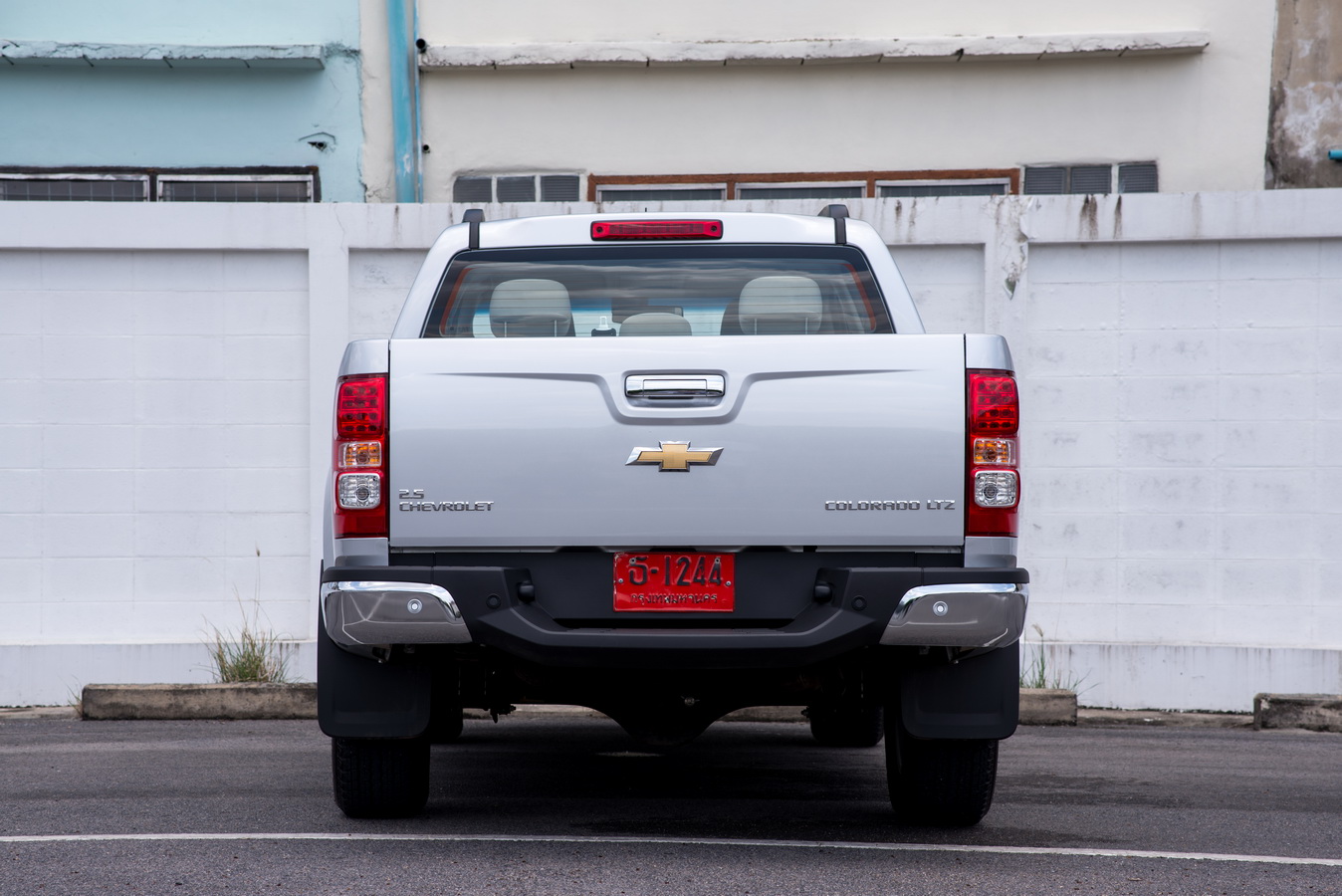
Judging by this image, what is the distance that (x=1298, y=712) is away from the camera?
7402 millimetres

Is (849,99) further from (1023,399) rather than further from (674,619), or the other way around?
(674,619)

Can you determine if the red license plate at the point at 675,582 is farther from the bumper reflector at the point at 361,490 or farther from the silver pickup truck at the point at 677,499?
the bumper reflector at the point at 361,490

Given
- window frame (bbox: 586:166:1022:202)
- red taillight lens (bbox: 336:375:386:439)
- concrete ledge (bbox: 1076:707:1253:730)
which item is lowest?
concrete ledge (bbox: 1076:707:1253:730)

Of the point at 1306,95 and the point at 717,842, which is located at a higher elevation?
the point at 1306,95

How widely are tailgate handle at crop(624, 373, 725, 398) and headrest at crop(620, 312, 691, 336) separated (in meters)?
0.73

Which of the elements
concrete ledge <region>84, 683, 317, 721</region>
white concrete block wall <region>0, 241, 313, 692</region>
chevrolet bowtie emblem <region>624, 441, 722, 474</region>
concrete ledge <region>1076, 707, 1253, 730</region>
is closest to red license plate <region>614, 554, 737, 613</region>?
chevrolet bowtie emblem <region>624, 441, 722, 474</region>

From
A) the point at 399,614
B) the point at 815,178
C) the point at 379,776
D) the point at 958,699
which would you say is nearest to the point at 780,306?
the point at 958,699

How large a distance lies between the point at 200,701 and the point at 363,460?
4095mm

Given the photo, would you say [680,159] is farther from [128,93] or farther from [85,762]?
[85,762]

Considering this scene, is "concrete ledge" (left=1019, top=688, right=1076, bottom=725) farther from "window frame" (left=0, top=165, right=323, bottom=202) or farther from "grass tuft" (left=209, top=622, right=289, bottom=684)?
"window frame" (left=0, top=165, right=323, bottom=202)

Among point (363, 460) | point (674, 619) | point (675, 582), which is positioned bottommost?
point (674, 619)

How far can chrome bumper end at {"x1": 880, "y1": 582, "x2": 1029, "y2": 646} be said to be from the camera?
13.1ft

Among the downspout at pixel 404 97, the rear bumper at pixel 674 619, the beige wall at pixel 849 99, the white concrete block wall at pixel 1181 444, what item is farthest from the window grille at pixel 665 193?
the rear bumper at pixel 674 619

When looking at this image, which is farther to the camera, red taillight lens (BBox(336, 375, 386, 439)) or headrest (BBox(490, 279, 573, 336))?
headrest (BBox(490, 279, 573, 336))
